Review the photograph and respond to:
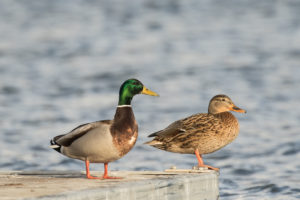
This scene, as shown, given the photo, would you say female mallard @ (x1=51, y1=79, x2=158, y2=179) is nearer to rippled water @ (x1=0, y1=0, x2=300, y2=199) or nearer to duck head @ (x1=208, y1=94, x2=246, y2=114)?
duck head @ (x1=208, y1=94, x2=246, y2=114)

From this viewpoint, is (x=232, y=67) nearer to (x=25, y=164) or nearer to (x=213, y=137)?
(x=25, y=164)

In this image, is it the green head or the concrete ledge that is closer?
the concrete ledge

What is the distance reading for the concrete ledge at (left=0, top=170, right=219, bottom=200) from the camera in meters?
6.56

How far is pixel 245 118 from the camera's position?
19.2 metres

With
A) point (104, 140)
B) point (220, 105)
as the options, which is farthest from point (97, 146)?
point (220, 105)

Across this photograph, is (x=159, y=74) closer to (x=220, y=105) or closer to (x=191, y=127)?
(x=220, y=105)

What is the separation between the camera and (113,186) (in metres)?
6.91

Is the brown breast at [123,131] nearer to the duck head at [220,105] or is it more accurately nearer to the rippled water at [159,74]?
the duck head at [220,105]

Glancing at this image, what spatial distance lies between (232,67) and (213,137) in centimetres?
1928

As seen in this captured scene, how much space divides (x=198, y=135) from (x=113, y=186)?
1942 millimetres

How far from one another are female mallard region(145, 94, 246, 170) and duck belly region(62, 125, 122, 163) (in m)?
1.50

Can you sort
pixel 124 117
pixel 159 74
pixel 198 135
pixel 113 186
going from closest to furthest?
pixel 113 186 < pixel 124 117 < pixel 198 135 < pixel 159 74

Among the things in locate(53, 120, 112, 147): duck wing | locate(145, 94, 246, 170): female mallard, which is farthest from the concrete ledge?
locate(145, 94, 246, 170): female mallard

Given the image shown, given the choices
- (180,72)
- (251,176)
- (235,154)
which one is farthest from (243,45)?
(251,176)
